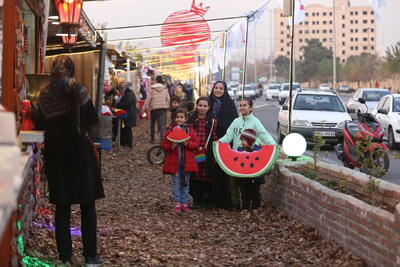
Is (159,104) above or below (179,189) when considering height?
above

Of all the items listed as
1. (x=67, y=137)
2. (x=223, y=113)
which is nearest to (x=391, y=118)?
(x=223, y=113)

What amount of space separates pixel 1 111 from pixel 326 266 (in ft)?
13.9

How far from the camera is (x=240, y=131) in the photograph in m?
9.55

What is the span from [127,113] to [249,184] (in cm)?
980

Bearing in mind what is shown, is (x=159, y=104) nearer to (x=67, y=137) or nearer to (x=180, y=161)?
(x=180, y=161)

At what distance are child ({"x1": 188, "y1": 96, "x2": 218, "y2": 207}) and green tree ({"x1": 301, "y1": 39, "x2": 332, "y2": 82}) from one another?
123 metres

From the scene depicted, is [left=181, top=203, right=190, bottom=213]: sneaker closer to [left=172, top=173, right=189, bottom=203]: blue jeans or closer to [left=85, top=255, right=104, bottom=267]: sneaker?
[left=172, top=173, right=189, bottom=203]: blue jeans

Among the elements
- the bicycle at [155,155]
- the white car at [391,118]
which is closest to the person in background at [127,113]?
the bicycle at [155,155]

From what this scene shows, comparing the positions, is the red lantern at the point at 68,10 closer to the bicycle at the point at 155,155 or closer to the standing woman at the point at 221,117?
the standing woman at the point at 221,117

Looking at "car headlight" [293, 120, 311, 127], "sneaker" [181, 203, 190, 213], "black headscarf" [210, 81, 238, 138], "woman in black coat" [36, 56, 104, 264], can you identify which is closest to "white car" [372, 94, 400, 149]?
"car headlight" [293, 120, 311, 127]

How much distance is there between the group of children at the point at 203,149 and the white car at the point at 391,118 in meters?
10.9

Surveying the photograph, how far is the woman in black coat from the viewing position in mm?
5867

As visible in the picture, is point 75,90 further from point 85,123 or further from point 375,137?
point 375,137

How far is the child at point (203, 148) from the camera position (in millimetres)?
9664
